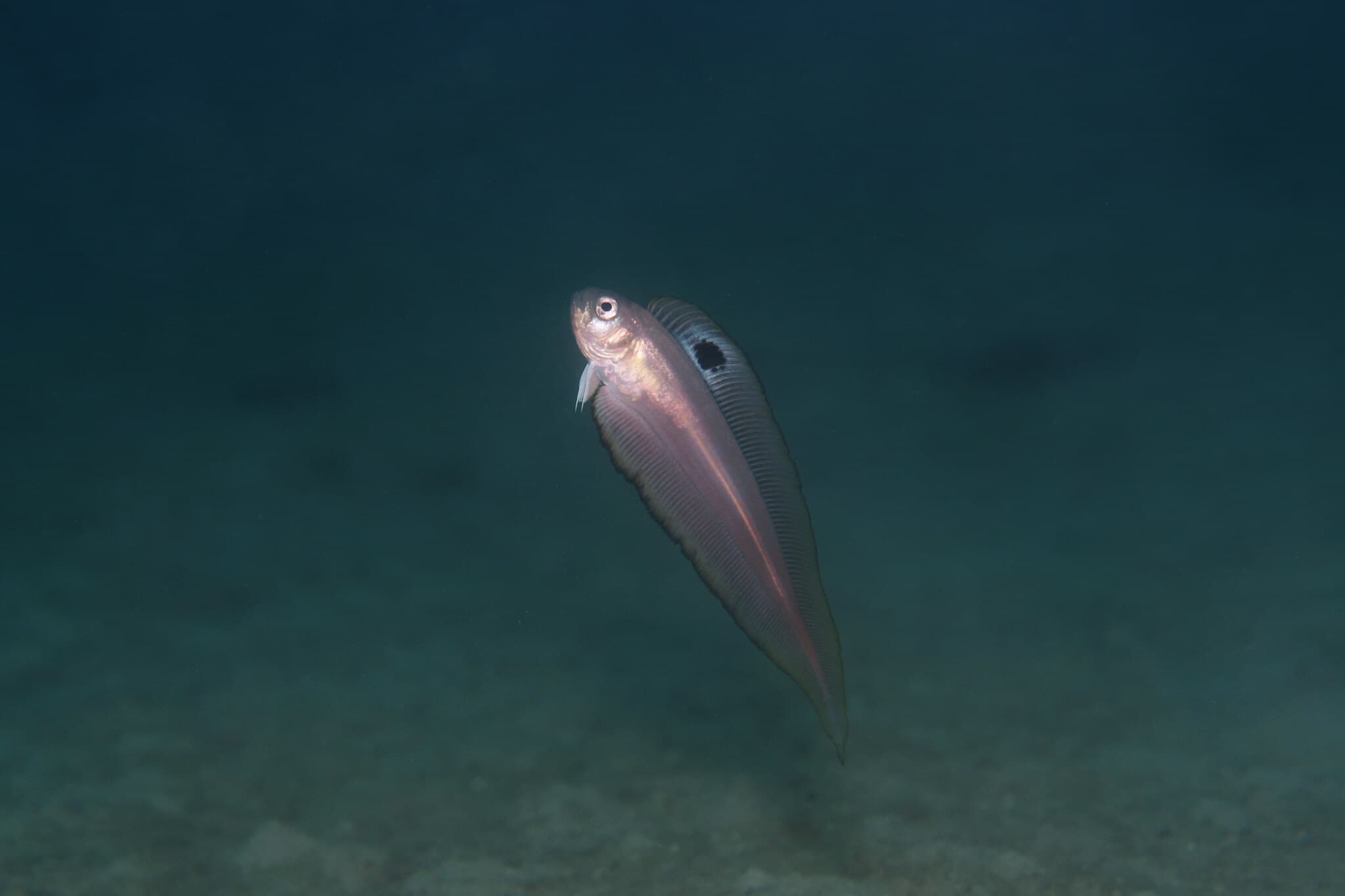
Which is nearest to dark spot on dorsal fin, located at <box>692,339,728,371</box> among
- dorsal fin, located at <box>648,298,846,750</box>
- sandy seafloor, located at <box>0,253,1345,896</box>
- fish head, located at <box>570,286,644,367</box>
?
dorsal fin, located at <box>648,298,846,750</box>

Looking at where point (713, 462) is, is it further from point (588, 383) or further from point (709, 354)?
point (588, 383)

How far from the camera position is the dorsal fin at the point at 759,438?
204cm

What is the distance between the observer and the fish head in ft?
6.46

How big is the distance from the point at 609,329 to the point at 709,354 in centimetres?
29

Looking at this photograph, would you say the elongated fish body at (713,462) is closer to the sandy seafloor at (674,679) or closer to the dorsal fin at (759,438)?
the dorsal fin at (759,438)

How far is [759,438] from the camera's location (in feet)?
6.76

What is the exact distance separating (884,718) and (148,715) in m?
4.40

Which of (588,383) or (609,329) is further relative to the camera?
(588,383)

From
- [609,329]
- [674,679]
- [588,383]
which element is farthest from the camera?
[674,679]

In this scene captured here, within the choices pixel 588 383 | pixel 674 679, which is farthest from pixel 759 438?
pixel 674 679

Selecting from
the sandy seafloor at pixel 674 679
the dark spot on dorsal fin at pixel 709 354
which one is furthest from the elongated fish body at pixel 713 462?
the sandy seafloor at pixel 674 679

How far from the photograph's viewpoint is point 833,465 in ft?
23.5

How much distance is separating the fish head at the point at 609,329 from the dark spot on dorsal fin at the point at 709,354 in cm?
18

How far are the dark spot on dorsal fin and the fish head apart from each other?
183 millimetres
